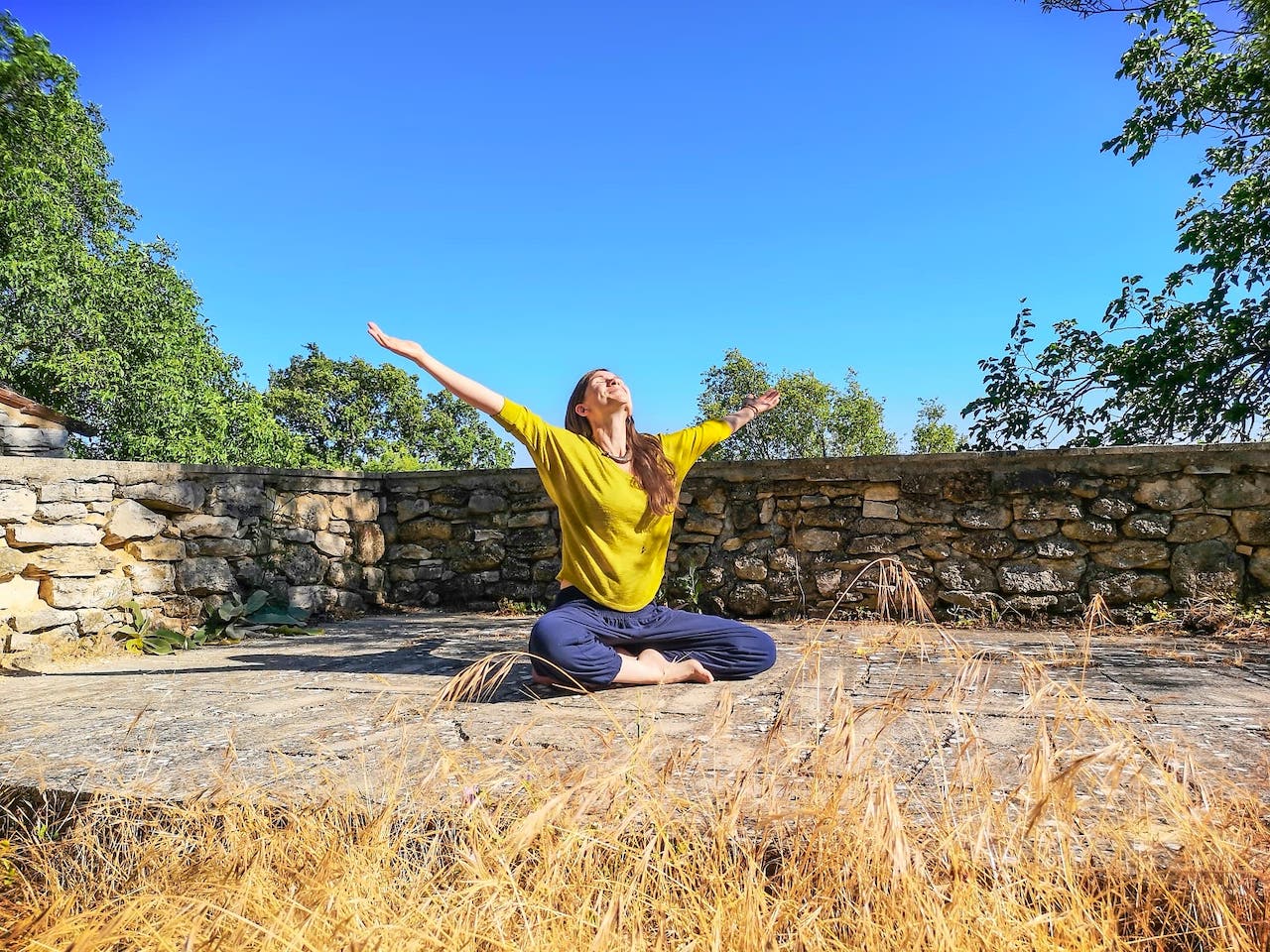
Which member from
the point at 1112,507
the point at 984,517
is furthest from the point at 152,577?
the point at 1112,507

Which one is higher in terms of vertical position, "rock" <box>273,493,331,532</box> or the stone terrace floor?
"rock" <box>273,493,331,532</box>

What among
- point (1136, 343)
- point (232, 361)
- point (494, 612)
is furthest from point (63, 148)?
point (1136, 343)

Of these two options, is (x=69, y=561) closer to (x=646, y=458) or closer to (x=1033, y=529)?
(x=646, y=458)

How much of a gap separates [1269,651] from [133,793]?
4266 mm

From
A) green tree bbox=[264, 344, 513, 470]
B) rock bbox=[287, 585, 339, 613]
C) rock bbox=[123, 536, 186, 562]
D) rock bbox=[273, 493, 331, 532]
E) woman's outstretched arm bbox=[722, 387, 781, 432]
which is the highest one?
green tree bbox=[264, 344, 513, 470]

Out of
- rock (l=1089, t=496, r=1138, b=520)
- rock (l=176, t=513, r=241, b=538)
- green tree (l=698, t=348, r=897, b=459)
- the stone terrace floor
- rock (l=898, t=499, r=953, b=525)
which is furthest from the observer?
green tree (l=698, t=348, r=897, b=459)

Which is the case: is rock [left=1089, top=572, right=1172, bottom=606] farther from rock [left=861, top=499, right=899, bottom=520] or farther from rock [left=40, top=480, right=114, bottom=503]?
rock [left=40, top=480, right=114, bottom=503]

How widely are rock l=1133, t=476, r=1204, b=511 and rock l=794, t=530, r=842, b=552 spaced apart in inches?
64.3

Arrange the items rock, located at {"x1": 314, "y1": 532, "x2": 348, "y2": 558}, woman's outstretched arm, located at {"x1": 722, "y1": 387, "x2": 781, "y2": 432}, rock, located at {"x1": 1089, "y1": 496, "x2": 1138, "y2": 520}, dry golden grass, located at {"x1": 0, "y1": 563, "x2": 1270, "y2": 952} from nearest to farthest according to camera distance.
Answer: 1. dry golden grass, located at {"x1": 0, "y1": 563, "x2": 1270, "y2": 952}
2. woman's outstretched arm, located at {"x1": 722, "y1": 387, "x2": 781, "y2": 432}
3. rock, located at {"x1": 1089, "y1": 496, "x2": 1138, "y2": 520}
4. rock, located at {"x1": 314, "y1": 532, "x2": 348, "y2": 558}

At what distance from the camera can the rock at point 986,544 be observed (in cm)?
468

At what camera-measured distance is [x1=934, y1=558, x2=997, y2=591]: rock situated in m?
4.71

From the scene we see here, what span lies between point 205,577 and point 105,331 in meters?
13.8

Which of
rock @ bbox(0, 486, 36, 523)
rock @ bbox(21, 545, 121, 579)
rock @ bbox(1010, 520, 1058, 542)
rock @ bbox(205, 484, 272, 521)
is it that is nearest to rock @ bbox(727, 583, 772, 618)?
rock @ bbox(1010, 520, 1058, 542)

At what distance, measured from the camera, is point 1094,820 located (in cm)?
154
